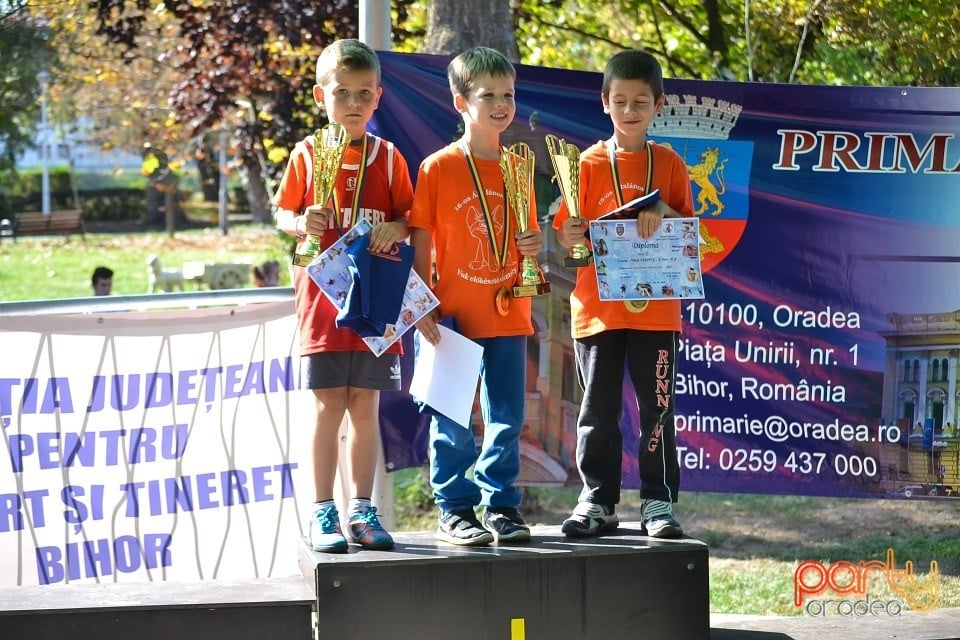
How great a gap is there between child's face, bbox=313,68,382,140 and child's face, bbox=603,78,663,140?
33.7 inches

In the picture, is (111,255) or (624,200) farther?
(111,255)

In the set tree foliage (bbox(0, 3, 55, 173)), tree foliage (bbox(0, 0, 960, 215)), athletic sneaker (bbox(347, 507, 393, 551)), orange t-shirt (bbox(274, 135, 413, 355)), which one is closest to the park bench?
tree foliage (bbox(0, 3, 55, 173))

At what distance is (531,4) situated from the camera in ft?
31.3

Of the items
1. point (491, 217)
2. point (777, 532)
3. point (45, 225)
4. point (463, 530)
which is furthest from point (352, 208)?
point (45, 225)

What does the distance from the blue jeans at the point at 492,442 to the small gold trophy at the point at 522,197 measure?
8.4 inches

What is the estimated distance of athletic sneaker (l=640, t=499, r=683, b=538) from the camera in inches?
168

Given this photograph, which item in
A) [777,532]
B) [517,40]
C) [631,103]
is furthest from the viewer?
[517,40]

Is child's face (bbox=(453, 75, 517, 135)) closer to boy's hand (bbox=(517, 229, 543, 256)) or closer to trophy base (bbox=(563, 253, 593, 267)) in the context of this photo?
boy's hand (bbox=(517, 229, 543, 256))

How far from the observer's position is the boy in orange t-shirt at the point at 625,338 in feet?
14.2

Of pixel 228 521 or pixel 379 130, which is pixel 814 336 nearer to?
pixel 379 130

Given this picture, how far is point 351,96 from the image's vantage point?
415 cm

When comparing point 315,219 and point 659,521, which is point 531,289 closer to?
point 315,219

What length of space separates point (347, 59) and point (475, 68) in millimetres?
438

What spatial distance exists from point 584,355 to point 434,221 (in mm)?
779
